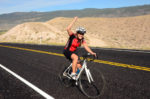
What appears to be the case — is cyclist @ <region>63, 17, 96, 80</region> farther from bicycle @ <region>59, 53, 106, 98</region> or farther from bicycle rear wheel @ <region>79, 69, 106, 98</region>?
bicycle rear wheel @ <region>79, 69, 106, 98</region>

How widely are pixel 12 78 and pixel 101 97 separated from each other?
4.10 meters

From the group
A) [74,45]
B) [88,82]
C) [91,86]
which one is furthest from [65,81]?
[74,45]

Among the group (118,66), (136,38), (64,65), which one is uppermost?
(64,65)

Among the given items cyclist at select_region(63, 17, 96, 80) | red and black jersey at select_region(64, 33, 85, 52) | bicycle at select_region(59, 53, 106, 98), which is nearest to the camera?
bicycle at select_region(59, 53, 106, 98)

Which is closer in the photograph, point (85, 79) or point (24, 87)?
point (85, 79)

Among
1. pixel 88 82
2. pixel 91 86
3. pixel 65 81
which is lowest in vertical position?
pixel 65 81

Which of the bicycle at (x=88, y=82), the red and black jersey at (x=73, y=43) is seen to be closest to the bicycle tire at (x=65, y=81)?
the bicycle at (x=88, y=82)

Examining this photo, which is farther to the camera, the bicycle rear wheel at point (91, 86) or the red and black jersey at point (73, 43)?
the red and black jersey at point (73, 43)

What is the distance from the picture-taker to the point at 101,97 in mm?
5504

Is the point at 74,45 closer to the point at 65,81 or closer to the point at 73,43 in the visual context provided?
the point at 73,43

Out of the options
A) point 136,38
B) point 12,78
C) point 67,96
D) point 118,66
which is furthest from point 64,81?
point 136,38

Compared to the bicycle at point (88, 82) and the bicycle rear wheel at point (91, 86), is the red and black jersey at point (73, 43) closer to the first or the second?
the bicycle at point (88, 82)

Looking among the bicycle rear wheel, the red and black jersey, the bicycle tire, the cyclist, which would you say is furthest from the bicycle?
the bicycle tire

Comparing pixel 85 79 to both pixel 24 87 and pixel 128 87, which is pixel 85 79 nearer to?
pixel 128 87
